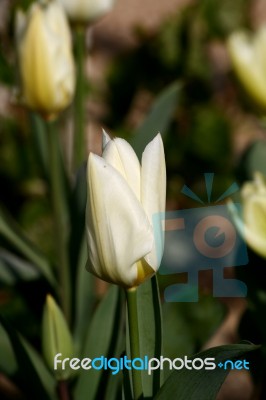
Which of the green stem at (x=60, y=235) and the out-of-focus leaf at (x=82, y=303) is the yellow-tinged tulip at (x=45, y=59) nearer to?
the green stem at (x=60, y=235)

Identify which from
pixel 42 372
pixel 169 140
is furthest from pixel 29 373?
pixel 169 140

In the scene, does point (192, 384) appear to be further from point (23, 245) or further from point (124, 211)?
point (23, 245)

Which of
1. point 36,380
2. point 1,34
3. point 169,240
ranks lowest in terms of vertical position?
point 36,380

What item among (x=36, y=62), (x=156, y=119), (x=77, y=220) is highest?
(x=36, y=62)

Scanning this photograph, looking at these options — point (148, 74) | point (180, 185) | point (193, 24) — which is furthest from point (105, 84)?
point (180, 185)

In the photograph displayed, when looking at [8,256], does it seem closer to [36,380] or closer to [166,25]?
[36,380]

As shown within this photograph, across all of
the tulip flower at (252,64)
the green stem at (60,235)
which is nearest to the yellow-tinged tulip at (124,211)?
the tulip flower at (252,64)
